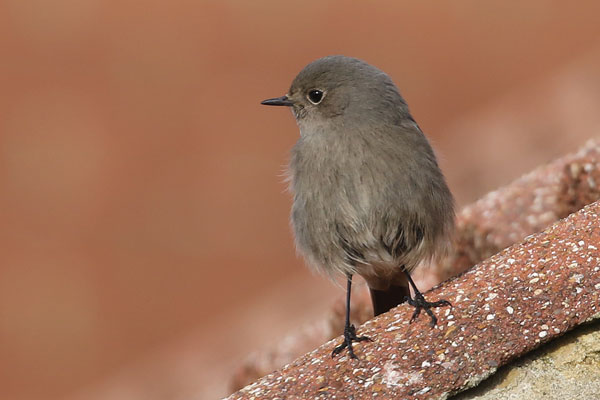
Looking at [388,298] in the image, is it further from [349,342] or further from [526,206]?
[349,342]

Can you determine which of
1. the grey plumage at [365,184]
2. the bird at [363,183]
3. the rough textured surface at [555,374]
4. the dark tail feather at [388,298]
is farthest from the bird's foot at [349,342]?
the dark tail feather at [388,298]

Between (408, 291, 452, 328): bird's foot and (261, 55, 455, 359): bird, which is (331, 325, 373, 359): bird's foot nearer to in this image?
(408, 291, 452, 328): bird's foot

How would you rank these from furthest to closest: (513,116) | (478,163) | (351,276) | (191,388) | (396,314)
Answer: (513,116), (478,163), (191,388), (351,276), (396,314)

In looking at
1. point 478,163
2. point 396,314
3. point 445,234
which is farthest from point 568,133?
point 396,314

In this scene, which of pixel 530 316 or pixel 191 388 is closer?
pixel 530 316

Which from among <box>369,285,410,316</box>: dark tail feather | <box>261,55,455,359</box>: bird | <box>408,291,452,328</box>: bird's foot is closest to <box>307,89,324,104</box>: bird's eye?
<box>261,55,455,359</box>: bird

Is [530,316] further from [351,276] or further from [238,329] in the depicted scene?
[238,329]

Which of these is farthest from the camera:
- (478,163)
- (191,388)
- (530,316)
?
(478,163)

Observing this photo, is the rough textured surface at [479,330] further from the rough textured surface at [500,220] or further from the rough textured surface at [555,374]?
the rough textured surface at [500,220]
